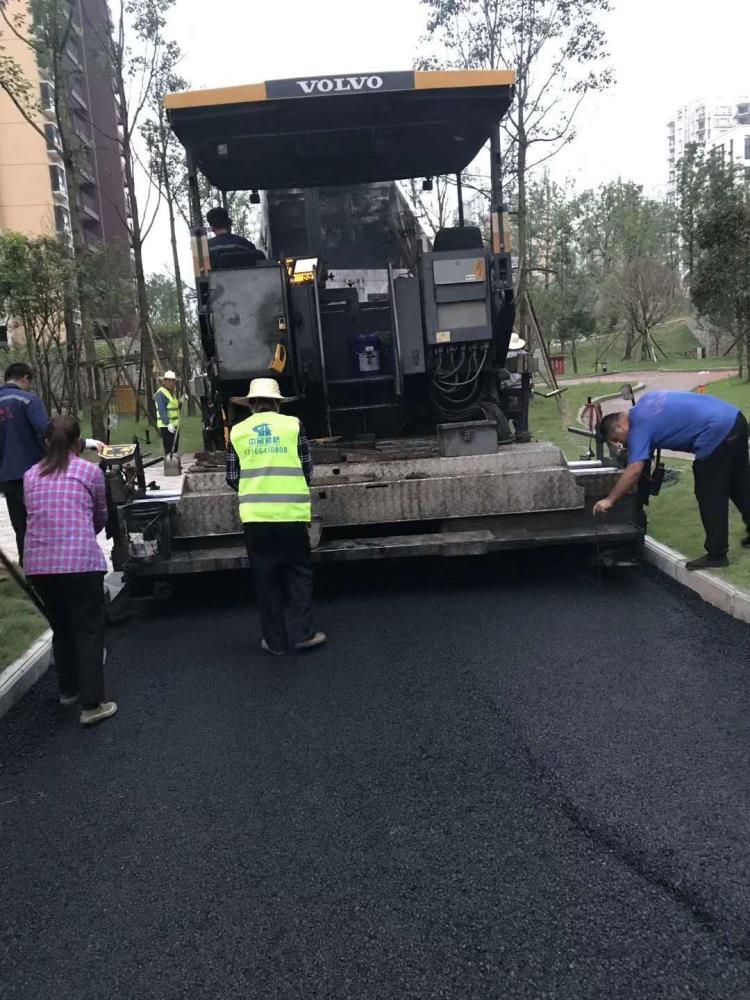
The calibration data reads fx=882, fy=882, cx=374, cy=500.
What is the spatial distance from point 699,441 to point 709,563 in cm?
83

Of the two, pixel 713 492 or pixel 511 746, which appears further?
pixel 713 492

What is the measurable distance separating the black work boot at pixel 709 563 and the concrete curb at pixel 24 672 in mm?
4129

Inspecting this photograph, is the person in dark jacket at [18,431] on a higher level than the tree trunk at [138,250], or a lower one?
lower

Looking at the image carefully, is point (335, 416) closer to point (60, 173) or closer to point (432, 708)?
point (432, 708)

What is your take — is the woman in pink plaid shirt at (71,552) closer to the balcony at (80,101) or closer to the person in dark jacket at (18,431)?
the person in dark jacket at (18,431)

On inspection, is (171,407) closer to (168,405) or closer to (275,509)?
(168,405)

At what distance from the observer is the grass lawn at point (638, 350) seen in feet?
136

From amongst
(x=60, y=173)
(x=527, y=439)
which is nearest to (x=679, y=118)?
(x=60, y=173)

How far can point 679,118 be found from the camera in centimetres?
13612

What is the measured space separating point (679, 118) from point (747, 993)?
153848 millimetres

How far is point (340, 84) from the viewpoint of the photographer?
5691mm

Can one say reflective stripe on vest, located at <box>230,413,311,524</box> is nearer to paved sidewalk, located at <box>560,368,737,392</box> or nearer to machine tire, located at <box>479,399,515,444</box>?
machine tire, located at <box>479,399,515,444</box>

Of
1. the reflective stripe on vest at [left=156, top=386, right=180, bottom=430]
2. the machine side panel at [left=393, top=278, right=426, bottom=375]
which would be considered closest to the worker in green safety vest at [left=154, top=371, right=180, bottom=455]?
the reflective stripe on vest at [left=156, top=386, right=180, bottom=430]

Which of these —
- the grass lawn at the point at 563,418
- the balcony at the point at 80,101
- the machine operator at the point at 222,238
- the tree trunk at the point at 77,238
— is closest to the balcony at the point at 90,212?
the balcony at the point at 80,101
